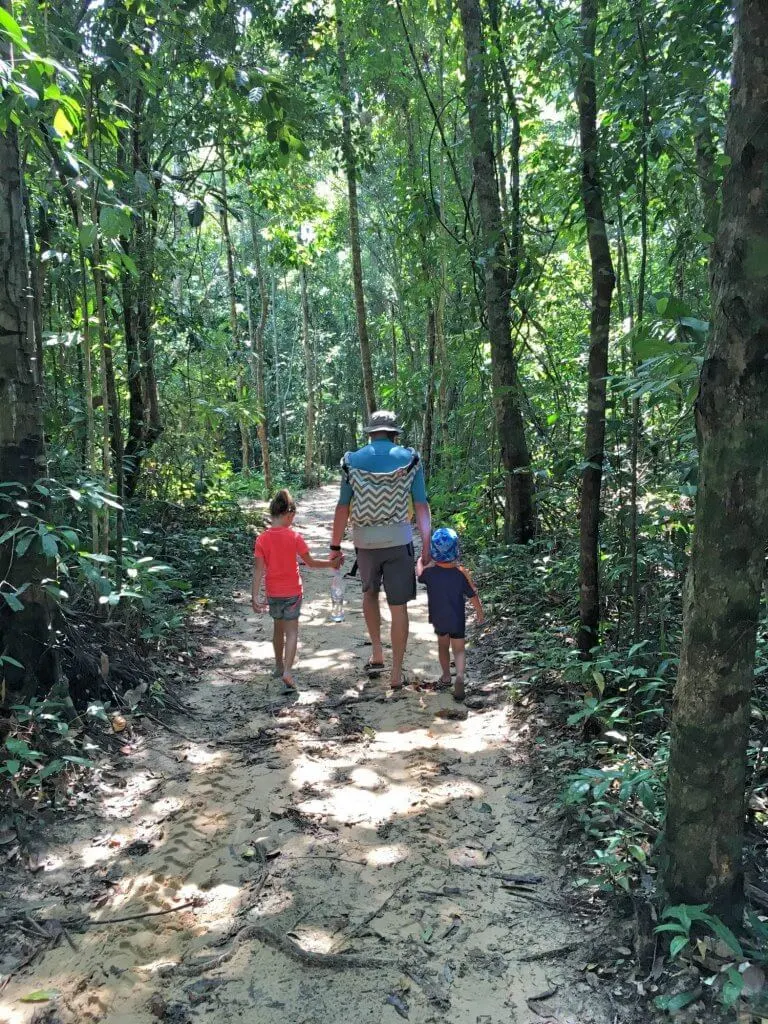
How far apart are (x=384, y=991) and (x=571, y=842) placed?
4.11ft

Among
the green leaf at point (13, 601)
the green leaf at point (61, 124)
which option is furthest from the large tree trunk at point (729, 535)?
the green leaf at point (13, 601)

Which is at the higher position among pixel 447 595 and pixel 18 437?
pixel 18 437

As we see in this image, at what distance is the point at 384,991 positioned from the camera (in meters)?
2.56

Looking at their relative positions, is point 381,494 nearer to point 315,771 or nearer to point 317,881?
point 315,771

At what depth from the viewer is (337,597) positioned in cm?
605

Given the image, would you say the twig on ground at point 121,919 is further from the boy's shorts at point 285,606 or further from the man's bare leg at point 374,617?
the man's bare leg at point 374,617

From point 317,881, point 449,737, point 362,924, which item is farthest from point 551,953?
point 449,737

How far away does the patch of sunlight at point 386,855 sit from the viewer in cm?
332

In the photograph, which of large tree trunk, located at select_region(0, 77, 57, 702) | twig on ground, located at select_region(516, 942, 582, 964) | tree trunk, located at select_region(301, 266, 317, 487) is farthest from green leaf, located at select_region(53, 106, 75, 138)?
tree trunk, located at select_region(301, 266, 317, 487)

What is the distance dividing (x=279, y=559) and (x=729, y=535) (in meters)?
3.92

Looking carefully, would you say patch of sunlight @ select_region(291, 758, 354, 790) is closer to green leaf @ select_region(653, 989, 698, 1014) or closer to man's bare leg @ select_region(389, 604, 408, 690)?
man's bare leg @ select_region(389, 604, 408, 690)

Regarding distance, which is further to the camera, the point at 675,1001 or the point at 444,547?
the point at 444,547

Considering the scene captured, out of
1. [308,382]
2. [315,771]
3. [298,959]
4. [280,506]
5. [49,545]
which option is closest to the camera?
[298,959]

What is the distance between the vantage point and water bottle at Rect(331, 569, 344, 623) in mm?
6059
